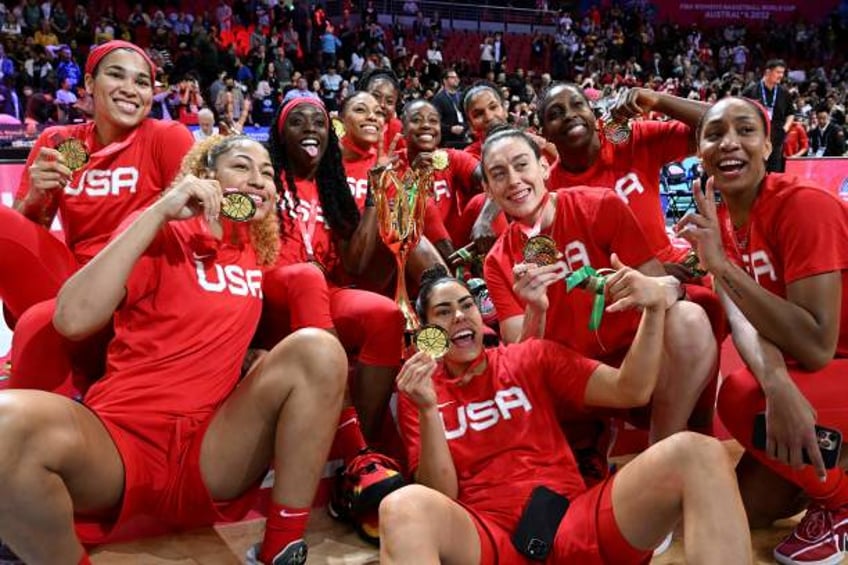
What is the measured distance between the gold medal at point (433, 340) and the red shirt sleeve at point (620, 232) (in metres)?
0.80

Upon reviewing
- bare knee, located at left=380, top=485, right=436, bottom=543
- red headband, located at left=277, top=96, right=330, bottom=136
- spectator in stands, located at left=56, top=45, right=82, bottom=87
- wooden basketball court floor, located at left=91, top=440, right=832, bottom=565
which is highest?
spectator in stands, located at left=56, top=45, right=82, bottom=87

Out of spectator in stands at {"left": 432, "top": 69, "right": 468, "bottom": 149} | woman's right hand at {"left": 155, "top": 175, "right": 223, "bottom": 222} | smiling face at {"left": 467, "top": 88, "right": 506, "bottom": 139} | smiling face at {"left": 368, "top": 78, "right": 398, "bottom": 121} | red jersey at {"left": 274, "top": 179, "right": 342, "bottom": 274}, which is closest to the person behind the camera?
woman's right hand at {"left": 155, "top": 175, "right": 223, "bottom": 222}

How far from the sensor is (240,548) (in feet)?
8.31

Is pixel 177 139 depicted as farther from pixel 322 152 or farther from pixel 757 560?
pixel 757 560

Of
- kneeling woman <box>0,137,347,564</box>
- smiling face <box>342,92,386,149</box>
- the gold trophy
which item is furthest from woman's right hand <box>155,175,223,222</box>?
smiling face <box>342,92,386,149</box>

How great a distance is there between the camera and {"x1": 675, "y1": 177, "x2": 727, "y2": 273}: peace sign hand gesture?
2.31m

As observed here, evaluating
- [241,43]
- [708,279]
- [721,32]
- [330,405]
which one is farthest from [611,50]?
[330,405]

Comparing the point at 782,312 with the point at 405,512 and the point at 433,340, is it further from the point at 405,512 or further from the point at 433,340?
the point at 405,512

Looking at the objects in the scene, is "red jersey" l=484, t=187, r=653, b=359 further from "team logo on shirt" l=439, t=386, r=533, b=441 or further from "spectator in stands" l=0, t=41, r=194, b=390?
"spectator in stands" l=0, t=41, r=194, b=390

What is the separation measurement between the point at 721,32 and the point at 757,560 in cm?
2463

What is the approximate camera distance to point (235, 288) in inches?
94.9

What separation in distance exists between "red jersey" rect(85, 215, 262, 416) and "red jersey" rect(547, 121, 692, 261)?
1.75 m

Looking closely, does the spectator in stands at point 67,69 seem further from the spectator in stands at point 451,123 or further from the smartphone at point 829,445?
the smartphone at point 829,445

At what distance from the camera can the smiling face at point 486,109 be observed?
4809 millimetres
